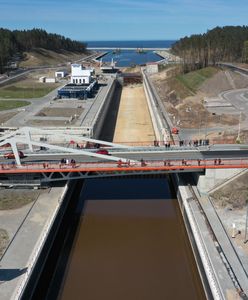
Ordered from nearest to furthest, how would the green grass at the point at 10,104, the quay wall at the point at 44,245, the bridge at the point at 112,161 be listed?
the quay wall at the point at 44,245 < the bridge at the point at 112,161 < the green grass at the point at 10,104

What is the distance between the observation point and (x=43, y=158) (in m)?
42.9

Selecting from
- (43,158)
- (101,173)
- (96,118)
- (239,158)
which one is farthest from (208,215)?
(96,118)

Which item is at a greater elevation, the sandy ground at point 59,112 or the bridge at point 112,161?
the sandy ground at point 59,112

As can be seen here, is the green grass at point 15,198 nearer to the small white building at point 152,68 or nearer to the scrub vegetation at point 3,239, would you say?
the scrub vegetation at point 3,239

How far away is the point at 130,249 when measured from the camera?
33344 mm

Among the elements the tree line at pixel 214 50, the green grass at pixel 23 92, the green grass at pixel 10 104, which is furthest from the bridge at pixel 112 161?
the tree line at pixel 214 50

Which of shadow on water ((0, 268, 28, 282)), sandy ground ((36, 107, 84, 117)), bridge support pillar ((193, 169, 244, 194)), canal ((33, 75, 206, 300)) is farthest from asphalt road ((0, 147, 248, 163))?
sandy ground ((36, 107, 84, 117))

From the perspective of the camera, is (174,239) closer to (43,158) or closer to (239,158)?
(239,158)

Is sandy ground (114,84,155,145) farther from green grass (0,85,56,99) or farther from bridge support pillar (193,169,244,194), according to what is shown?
green grass (0,85,56,99)

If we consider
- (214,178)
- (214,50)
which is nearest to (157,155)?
(214,178)

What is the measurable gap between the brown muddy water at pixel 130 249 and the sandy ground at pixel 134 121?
39.4 ft

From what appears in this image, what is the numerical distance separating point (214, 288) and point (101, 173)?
1846cm

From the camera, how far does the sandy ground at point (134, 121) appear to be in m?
66.1

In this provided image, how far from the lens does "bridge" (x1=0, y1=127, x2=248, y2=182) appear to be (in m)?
38.2
